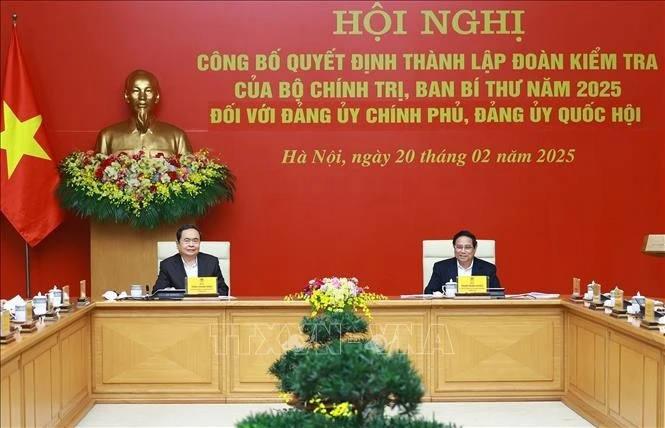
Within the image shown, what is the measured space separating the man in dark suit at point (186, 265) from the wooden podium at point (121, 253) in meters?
0.97

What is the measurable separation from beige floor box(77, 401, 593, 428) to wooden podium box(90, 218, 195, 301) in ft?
5.22

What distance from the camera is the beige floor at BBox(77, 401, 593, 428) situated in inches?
208

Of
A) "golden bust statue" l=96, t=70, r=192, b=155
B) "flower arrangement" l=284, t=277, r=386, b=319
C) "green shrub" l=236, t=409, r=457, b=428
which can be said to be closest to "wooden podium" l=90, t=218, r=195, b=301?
"golden bust statue" l=96, t=70, r=192, b=155

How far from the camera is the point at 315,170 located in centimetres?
775

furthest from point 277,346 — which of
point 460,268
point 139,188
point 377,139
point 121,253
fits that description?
point 377,139

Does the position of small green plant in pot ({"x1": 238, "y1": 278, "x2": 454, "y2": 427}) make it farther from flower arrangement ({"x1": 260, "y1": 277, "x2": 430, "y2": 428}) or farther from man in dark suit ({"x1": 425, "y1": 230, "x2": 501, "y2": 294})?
man in dark suit ({"x1": 425, "y1": 230, "x2": 501, "y2": 294})

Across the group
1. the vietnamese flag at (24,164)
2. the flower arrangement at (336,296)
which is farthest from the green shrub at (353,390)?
the vietnamese flag at (24,164)

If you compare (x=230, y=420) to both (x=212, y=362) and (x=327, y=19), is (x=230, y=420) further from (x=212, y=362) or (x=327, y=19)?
(x=327, y=19)

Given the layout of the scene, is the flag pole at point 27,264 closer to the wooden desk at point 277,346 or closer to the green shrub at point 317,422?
the wooden desk at point 277,346

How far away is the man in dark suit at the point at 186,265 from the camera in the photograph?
6078mm

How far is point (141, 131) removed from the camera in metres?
7.24

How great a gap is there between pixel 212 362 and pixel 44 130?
2747mm

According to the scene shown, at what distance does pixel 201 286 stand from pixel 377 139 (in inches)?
99.5

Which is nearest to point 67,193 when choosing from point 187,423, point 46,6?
point 46,6
